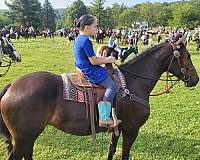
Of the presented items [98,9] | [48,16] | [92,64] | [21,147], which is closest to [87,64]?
[92,64]

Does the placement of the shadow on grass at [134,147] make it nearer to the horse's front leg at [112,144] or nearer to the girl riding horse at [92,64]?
the horse's front leg at [112,144]

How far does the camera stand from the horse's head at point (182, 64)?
5430 millimetres

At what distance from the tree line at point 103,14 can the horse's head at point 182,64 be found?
2972 inches

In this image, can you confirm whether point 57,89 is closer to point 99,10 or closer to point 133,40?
point 133,40

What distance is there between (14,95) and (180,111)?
6111 mm

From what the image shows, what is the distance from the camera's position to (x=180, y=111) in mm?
9508

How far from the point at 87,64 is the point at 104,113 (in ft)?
2.53

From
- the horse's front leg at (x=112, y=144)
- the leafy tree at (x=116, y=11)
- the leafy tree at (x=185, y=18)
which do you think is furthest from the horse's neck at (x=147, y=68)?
the leafy tree at (x=116, y=11)

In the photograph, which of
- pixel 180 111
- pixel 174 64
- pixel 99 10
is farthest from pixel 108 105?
pixel 99 10

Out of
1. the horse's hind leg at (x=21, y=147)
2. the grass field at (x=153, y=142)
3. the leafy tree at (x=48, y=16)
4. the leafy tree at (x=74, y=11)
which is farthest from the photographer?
the leafy tree at (x=48, y=16)

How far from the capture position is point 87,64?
489cm

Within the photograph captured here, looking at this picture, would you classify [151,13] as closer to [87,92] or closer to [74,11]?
[74,11]

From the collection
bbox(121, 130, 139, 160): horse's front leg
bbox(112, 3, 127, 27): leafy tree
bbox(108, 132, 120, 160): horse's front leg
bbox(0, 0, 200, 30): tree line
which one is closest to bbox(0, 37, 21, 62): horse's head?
bbox(108, 132, 120, 160): horse's front leg

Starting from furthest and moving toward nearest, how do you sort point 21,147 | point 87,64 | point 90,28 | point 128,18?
point 128,18, point 87,64, point 90,28, point 21,147
